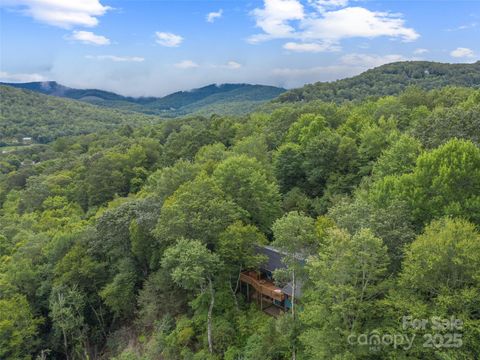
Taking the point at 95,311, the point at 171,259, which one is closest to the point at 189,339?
the point at 171,259

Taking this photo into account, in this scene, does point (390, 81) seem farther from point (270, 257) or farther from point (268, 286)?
point (268, 286)

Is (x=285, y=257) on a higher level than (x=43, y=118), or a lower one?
lower

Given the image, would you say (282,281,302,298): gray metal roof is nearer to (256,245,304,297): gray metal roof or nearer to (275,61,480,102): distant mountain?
(256,245,304,297): gray metal roof

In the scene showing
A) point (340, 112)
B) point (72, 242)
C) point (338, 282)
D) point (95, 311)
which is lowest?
point (95, 311)

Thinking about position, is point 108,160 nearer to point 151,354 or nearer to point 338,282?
point 151,354

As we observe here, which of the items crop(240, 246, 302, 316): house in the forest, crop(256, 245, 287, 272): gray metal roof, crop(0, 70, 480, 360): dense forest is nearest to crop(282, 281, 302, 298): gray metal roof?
crop(240, 246, 302, 316): house in the forest

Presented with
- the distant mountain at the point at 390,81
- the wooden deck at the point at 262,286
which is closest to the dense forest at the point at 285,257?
the wooden deck at the point at 262,286

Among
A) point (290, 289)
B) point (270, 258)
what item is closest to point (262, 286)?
point (270, 258)
